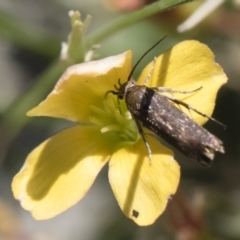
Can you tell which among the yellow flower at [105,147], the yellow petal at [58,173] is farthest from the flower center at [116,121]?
the yellow petal at [58,173]

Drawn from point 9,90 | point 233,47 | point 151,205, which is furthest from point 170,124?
point 9,90

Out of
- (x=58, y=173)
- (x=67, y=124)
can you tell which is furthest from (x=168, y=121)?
(x=67, y=124)

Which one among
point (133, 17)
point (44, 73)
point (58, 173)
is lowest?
point (44, 73)

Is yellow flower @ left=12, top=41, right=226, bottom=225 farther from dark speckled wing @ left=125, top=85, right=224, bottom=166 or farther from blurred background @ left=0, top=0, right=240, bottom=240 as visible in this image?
blurred background @ left=0, top=0, right=240, bottom=240

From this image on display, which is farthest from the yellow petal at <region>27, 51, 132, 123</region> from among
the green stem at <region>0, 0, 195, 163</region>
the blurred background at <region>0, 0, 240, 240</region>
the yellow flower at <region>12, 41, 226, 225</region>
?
the blurred background at <region>0, 0, 240, 240</region>

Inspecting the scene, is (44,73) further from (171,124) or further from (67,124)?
(171,124)

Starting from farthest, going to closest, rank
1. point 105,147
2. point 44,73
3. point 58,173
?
point 44,73, point 105,147, point 58,173

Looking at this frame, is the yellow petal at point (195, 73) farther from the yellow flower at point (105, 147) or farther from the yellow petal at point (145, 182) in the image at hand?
the yellow petal at point (145, 182)

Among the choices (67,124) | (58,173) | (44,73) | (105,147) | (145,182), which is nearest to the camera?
(145,182)
